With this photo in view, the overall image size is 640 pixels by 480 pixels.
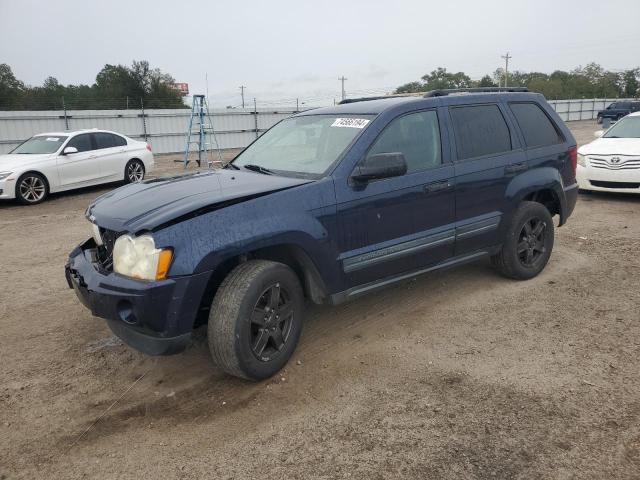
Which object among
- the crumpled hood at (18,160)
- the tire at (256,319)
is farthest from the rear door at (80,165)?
the tire at (256,319)

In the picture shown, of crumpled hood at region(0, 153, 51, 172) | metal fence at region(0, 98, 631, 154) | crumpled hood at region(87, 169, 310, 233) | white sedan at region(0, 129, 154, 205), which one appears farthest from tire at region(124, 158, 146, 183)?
crumpled hood at region(87, 169, 310, 233)

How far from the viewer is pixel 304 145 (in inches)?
164

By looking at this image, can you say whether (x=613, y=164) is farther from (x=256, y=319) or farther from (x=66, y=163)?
(x=66, y=163)

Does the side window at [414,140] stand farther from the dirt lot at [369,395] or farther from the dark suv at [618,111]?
the dark suv at [618,111]

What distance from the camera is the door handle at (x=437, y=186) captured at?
4.05m

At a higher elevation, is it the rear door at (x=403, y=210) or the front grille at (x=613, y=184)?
the rear door at (x=403, y=210)

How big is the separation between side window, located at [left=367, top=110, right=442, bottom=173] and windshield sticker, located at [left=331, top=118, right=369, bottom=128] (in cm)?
17

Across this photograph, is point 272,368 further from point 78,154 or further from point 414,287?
point 78,154

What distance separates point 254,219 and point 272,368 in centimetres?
99

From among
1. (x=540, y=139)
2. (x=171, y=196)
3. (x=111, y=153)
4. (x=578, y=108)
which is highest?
(x=578, y=108)

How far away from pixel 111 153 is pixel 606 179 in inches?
410

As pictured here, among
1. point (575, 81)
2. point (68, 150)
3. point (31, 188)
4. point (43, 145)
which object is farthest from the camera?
point (575, 81)

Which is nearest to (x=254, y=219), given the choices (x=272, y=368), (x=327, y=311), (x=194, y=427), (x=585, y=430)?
(x=272, y=368)

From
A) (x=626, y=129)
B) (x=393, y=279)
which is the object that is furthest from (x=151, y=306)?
(x=626, y=129)
